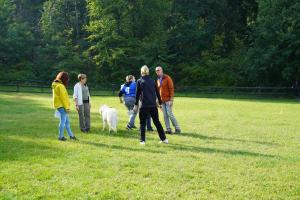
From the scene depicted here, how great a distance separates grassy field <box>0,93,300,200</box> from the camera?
6312 millimetres

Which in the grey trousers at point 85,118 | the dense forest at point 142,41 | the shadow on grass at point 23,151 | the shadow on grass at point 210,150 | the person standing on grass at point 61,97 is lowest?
the shadow on grass at point 210,150

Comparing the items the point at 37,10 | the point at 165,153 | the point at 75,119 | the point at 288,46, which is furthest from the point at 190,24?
the point at 165,153

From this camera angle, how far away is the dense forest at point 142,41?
136 feet

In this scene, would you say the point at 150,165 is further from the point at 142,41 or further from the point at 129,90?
the point at 142,41

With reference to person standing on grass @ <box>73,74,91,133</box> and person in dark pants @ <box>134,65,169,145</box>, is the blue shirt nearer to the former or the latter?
person standing on grass @ <box>73,74,91,133</box>

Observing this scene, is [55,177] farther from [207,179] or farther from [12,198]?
[207,179]

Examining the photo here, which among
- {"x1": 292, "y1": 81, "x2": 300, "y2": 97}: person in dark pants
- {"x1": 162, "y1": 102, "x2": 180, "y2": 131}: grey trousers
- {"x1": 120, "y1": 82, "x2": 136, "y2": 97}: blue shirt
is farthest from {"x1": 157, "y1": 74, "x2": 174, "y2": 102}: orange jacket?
{"x1": 292, "y1": 81, "x2": 300, "y2": 97}: person in dark pants

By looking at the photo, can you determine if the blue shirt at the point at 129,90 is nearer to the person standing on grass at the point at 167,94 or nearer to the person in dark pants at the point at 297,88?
the person standing on grass at the point at 167,94

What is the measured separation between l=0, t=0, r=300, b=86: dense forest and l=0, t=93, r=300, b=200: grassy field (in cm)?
2773

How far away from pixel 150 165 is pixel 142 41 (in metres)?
36.7

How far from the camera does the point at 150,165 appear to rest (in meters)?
7.97

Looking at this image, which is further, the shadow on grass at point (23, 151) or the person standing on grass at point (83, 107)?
the person standing on grass at point (83, 107)

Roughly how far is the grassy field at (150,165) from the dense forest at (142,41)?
27.7 m

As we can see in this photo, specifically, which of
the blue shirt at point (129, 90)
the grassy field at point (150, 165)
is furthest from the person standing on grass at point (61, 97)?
the blue shirt at point (129, 90)
